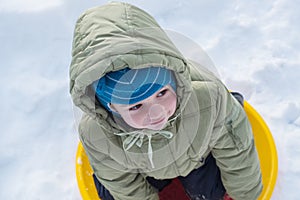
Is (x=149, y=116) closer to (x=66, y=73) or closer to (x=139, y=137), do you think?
(x=139, y=137)

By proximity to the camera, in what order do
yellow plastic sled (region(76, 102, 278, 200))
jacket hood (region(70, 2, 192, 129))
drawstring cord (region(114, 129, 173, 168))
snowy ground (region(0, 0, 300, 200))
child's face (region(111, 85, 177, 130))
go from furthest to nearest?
1. snowy ground (region(0, 0, 300, 200))
2. yellow plastic sled (region(76, 102, 278, 200))
3. drawstring cord (region(114, 129, 173, 168))
4. child's face (region(111, 85, 177, 130))
5. jacket hood (region(70, 2, 192, 129))

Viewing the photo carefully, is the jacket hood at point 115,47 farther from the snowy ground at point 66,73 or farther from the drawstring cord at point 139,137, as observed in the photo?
the snowy ground at point 66,73

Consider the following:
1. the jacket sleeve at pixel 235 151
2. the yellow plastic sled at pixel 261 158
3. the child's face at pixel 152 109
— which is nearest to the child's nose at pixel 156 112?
the child's face at pixel 152 109

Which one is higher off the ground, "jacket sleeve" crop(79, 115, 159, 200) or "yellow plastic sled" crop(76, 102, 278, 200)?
"jacket sleeve" crop(79, 115, 159, 200)

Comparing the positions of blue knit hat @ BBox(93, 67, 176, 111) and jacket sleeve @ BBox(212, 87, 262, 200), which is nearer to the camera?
blue knit hat @ BBox(93, 67, 176, 111)

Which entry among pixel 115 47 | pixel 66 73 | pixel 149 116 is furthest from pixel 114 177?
pixel 66 73

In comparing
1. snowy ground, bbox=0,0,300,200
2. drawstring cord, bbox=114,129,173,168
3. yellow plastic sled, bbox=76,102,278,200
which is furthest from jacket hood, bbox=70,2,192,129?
snowy ground, bbox=0,0,300,200

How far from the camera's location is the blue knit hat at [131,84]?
982 mm

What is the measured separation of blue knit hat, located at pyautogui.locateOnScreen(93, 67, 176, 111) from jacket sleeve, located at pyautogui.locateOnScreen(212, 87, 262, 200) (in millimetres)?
213

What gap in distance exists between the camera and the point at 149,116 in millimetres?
1070

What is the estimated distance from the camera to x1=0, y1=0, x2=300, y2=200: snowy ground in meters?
1.67

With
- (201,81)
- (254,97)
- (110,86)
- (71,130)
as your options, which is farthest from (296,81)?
(110,86)

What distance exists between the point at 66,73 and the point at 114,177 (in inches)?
27.8

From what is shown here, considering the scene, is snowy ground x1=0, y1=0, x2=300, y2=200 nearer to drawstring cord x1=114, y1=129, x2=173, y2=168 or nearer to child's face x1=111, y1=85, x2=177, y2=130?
drawstring cord x1=114, y1=129, x2=173, y2=168
